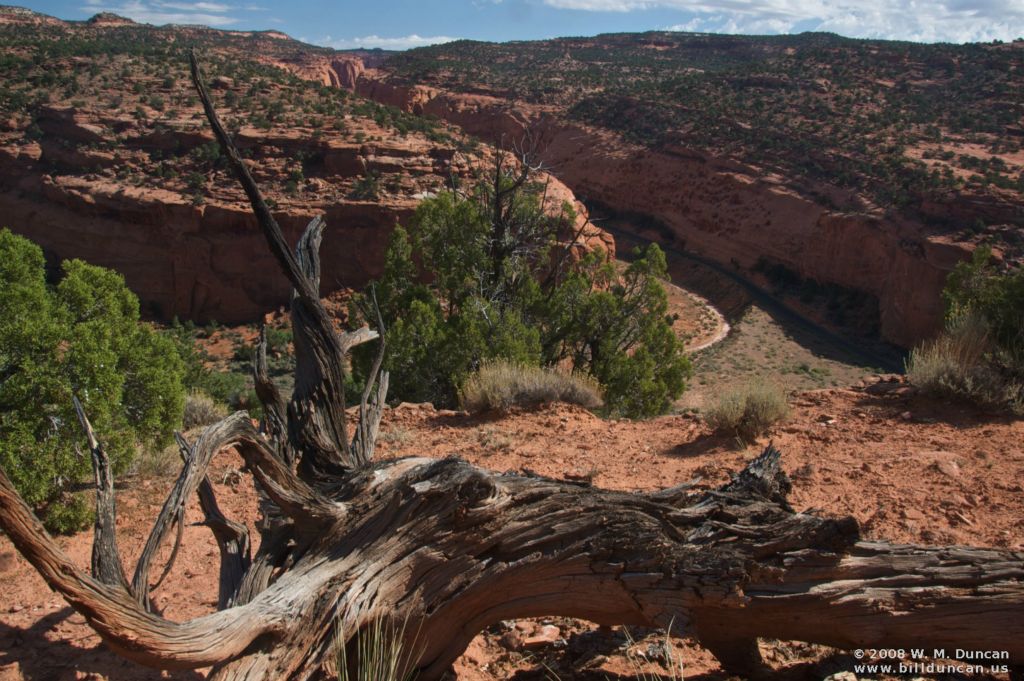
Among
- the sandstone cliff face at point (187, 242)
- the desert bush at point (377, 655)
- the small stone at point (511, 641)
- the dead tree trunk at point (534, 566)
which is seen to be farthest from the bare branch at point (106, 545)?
the sandstone cliff face at point (187, 242)

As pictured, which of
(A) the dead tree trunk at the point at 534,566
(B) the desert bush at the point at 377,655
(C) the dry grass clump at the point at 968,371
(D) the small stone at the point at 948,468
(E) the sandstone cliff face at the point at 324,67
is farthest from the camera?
(E) the sandstone cliff face at the point at 324,67

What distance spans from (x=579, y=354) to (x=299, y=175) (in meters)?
18.7

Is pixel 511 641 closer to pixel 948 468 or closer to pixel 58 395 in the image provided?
pixel 948 468

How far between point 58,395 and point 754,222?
33415mm

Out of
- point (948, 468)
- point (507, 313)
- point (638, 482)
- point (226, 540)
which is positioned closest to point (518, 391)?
Answer: point (638, 482)

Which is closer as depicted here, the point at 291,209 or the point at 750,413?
the point at 750,413

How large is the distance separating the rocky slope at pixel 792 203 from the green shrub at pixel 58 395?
21375mm

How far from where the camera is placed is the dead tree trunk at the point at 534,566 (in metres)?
2.78

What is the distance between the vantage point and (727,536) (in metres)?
3.15

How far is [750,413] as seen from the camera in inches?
258

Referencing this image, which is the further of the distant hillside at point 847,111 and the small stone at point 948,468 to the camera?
the distant hillside at point 847,111

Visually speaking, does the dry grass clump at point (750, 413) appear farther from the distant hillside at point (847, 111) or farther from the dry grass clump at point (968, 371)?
the distant hillside at point (847, 111)

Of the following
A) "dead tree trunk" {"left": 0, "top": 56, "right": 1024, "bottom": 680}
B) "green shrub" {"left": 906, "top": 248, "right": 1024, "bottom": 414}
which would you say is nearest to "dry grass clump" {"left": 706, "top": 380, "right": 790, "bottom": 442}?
"green shrub" {"left": 906, "top": 248, "right": 1024, "bottom": 414}

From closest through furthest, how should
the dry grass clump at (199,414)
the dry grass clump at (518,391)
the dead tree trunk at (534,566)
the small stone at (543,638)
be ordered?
1. the dead tree trunk at (534,566)
2. the small stone at (543,638)
3. the dry grass clump at (518,391)
4. the dry grass clump at (199,414)
